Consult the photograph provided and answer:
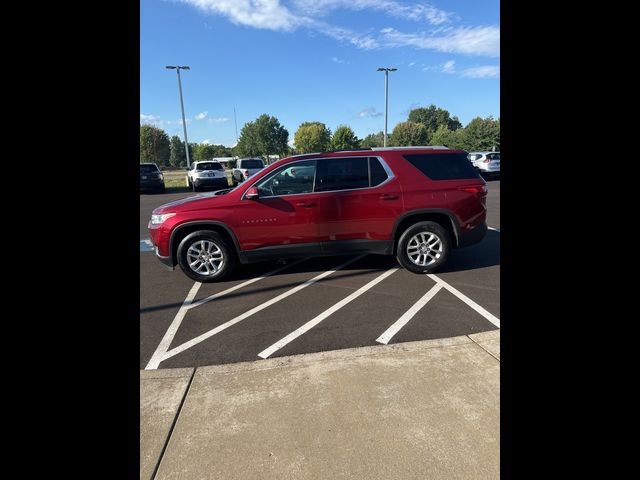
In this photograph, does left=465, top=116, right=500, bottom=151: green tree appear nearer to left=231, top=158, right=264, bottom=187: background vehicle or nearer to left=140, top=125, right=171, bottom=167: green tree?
left=231, top=158, right=264, bottom=187: background vehicle

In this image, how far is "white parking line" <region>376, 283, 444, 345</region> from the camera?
135 inches

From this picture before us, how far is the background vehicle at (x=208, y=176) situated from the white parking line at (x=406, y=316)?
16.7 meters

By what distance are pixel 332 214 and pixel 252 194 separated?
112 cm

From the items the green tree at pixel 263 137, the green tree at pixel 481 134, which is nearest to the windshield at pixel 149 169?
the green tree at pixel 481 134

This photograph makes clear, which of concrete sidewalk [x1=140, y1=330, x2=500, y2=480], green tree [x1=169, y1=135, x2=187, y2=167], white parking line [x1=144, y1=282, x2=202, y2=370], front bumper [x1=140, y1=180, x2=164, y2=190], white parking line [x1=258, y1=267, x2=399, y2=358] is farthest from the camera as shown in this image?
green tree [x1=169, y1=135, x2=187, y2=167]

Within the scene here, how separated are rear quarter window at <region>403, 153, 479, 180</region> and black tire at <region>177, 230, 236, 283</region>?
2.86 meters

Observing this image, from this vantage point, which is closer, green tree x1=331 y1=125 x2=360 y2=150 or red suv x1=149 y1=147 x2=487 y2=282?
red suv x1=149 y1=147 x2=487 y2=282

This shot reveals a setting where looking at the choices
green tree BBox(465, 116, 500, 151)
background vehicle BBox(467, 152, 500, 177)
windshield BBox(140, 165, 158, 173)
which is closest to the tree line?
green tree BBox(465, 116, 500, 151)

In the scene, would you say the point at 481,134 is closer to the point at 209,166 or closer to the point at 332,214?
the point at 209,166

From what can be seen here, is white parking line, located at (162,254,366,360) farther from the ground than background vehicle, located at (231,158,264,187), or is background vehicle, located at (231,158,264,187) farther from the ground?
background vehicle, located at (231,158,264,187)
